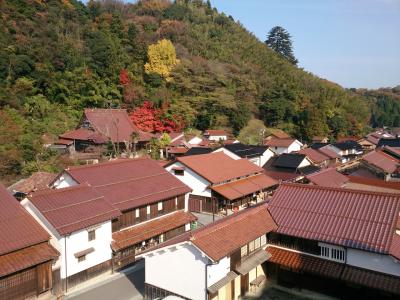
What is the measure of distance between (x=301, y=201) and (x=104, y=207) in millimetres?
10329

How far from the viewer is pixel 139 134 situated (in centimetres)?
4109

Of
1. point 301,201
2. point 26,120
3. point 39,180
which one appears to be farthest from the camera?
point 26,120

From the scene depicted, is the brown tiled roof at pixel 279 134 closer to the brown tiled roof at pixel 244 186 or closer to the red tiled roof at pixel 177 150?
the red tiled roof at pixel 177 150

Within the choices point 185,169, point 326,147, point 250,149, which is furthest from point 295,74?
point 185,169

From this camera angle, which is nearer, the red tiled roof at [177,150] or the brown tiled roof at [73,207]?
the brown tiled roof at [73,207]

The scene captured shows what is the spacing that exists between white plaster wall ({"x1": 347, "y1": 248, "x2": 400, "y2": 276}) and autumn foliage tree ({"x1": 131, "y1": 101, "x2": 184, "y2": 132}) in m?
36.2

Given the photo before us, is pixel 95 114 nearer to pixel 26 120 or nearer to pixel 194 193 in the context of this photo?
pixel 26 120

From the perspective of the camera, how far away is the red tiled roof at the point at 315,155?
4225 centimetres

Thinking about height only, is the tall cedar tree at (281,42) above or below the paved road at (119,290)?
above

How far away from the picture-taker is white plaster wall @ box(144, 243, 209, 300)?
45.0 feet

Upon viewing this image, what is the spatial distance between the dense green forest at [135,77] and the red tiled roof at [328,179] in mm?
22396

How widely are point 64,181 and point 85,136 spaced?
16146 millimetres

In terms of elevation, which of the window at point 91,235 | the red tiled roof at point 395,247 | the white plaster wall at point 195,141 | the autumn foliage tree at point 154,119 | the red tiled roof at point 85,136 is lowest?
the window at point 91,235

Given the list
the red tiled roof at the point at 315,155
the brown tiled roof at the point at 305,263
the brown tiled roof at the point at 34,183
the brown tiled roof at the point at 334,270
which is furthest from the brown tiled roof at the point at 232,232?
the red tiled roof at the point at 315,155
